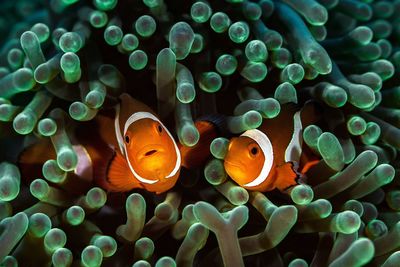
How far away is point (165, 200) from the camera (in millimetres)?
1264

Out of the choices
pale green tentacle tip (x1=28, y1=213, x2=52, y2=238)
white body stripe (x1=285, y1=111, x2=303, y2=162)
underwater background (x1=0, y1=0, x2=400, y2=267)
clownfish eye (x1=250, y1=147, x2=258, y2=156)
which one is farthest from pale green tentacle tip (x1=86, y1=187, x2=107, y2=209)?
white body stripe (x1=285, y1=111, x2=303, y2=162)

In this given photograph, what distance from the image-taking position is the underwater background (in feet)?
3.73

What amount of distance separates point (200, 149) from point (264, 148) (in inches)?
6.5

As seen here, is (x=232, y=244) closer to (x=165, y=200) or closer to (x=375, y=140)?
(x=165, y=200)

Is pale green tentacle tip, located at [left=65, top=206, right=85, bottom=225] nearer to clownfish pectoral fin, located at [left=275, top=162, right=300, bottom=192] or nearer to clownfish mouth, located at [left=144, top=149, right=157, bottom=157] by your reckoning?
clownfish mouth, located at [left=144, top=149, right=157, bottom=157]

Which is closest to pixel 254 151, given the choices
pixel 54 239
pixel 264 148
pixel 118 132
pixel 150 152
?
pixel 264 148

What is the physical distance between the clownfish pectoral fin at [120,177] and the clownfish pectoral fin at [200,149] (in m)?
0.14

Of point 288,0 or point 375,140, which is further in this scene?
point 288,0

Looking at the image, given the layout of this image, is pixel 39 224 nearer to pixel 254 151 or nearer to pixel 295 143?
pixel 254 151

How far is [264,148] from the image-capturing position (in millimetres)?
1297

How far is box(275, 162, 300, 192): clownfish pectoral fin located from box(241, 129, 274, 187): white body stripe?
0.10 ft

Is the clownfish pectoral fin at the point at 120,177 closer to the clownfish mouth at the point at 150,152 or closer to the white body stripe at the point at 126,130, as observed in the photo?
the white body stripe at the point at 126,130

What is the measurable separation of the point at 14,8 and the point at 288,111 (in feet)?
4.60

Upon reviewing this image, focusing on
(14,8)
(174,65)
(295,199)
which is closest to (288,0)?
(174,65)
